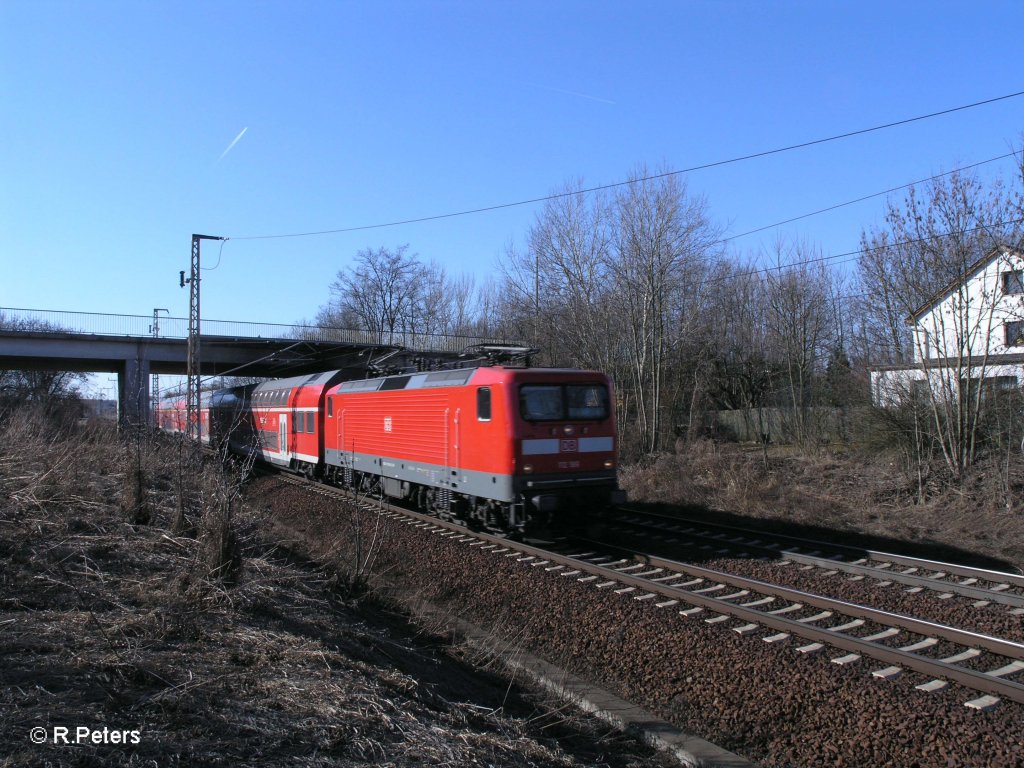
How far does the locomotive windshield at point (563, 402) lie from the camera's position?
10.8 metres

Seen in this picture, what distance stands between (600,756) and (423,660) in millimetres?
1995

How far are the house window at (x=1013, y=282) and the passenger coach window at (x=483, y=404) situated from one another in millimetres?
9962

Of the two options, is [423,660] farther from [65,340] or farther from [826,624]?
[65,340]

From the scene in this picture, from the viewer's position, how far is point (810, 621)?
23.2 feet

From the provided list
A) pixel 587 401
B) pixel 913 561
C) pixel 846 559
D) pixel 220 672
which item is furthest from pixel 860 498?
pixel 220 672

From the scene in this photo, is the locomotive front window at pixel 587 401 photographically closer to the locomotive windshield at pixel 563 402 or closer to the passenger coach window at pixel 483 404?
the locomotive windshield at pixel 563 402

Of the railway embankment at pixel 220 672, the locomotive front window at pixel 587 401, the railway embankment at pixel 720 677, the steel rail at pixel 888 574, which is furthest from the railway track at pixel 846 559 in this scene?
the railway embankment at pixel 220 672

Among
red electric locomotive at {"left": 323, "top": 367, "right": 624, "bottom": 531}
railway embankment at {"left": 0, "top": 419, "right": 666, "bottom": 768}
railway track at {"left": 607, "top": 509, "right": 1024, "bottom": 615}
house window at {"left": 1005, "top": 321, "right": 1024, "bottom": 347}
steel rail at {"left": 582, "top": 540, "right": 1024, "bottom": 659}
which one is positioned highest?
house window at {"left": 1005, "top": 321, "right": 1024, "bottom": 347}

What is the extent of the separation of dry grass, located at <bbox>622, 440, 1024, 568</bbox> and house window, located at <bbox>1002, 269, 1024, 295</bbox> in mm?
3165

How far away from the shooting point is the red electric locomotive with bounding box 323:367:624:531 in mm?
10688

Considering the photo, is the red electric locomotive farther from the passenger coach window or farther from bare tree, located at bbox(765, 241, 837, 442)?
bare tree, located at bbox(765, 241, 837, 442)

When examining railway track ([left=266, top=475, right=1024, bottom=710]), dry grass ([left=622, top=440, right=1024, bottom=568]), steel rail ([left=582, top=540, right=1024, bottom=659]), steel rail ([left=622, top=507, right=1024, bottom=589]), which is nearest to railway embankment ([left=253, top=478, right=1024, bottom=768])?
railway track ([left=266, top=475, right=1024, bottom=710])

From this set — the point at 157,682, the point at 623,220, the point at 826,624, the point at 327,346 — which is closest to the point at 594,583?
the point at 826,624

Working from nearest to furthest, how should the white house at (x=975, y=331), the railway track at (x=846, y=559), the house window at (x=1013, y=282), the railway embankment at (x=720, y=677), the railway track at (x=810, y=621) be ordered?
1. the railway embankment at (x=720, y=677)
2. the railway track at (x=810, y=621)
3. the railway track at (x=846, y=559)
4. the house window at (x=1013, y=282)
5. the white house at (x=975, y=331)
